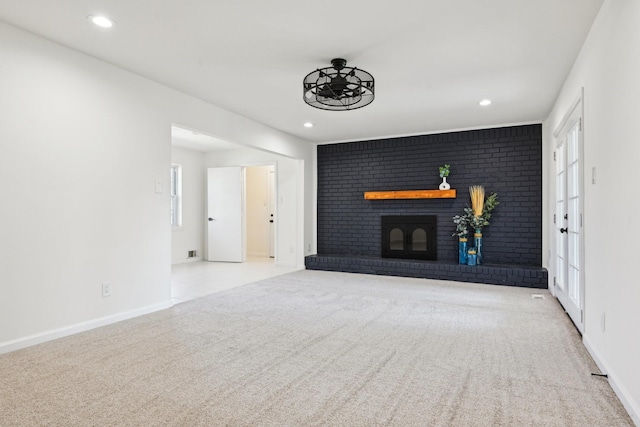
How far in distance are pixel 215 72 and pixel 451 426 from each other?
343 cm

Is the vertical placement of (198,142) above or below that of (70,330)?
above

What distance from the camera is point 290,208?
23.9 feet

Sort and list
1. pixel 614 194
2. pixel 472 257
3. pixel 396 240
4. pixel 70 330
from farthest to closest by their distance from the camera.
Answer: pixel 396 240 < pixel 472 257 < pixel 70 330 < pixel 614 194

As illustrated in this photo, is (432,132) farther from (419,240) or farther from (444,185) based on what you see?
A: (419,240)

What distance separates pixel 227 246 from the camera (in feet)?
25.5

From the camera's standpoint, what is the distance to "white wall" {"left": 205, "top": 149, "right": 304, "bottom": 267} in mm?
6977

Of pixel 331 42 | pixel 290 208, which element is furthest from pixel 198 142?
pixel 331 42

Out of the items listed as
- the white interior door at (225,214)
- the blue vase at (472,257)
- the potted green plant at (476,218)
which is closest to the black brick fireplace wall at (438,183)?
the potted green plant at (476,218)

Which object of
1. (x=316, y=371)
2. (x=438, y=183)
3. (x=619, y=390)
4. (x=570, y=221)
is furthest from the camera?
(x=438, y=183)

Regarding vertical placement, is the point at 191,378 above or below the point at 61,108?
below

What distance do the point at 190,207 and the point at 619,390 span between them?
7472 mm

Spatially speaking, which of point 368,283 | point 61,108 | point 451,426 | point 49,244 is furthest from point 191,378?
point 368,283

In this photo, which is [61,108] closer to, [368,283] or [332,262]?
[368,283]

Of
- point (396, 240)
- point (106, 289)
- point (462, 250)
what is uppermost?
point (396, 240)
